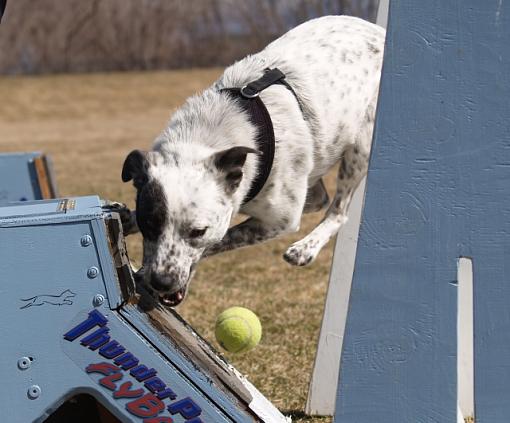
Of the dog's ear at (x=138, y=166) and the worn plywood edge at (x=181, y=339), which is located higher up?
the dog's ear at (x=138, y=166)

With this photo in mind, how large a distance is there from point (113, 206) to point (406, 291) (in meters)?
1.08

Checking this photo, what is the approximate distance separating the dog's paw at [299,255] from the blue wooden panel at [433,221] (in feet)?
3.62

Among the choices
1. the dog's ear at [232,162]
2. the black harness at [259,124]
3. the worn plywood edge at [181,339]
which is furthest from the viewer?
the black harness at [259,124]

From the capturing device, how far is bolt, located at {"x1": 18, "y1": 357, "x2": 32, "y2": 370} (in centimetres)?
282

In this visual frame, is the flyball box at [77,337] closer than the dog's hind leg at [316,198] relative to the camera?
Yes

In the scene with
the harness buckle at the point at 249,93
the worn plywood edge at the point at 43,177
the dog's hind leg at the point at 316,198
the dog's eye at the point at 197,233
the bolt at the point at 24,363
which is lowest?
the worn plywood edge at the point at 43,177

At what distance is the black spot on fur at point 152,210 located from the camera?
335 centimetres

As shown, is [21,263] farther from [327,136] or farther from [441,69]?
[327,136]

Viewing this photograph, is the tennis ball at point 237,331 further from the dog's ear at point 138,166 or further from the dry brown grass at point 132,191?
the dog's ear at point 138,166

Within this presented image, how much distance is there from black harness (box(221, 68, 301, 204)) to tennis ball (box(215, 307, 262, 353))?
0.50 meters

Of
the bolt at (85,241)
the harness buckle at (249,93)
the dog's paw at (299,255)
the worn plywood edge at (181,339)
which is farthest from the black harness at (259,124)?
the bolt at (85,241)

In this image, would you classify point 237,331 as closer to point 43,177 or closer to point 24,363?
point 24,363

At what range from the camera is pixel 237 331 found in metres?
3.85

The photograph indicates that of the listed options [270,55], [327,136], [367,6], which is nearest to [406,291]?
[327,136]
